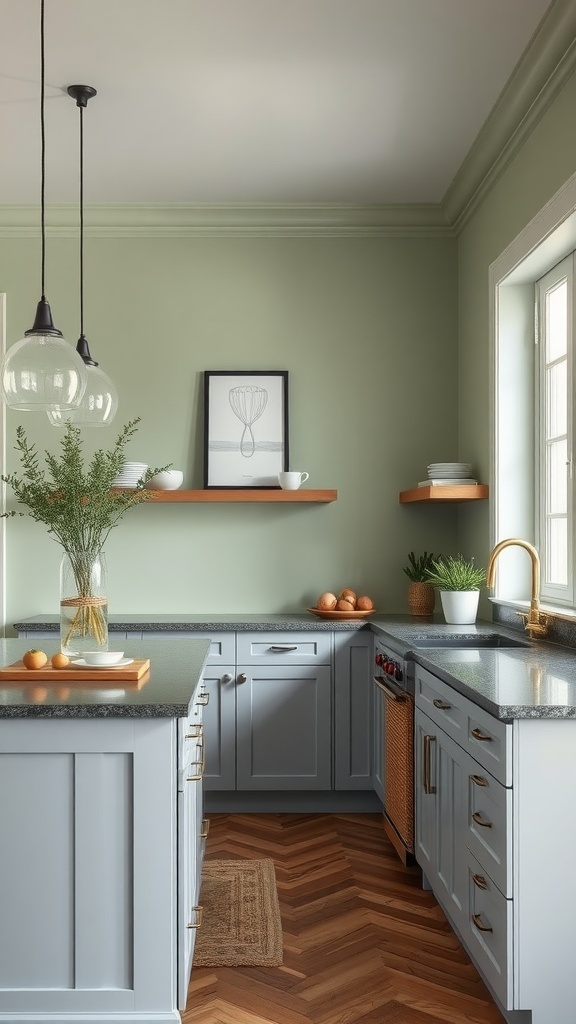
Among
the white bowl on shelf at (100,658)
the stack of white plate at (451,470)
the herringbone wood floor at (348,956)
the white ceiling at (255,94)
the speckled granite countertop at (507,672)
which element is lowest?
the herringbone wood floor at (348,956)

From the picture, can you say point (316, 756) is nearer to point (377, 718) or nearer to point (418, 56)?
point (377, 718)

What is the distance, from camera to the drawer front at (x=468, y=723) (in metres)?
2.11

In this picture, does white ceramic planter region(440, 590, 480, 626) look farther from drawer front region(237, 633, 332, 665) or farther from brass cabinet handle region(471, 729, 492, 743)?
brass cabinet handle region(471, 729, 492, 743)

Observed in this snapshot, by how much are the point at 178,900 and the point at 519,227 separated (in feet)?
9.17

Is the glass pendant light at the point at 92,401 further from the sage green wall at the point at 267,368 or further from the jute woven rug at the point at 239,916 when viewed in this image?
the jute woven rug at the point at 239,916

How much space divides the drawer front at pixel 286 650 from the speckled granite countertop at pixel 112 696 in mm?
1268

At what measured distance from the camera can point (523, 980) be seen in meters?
2.05

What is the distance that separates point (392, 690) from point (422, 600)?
99 centimetres

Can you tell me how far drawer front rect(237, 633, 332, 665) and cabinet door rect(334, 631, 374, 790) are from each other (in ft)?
0.23

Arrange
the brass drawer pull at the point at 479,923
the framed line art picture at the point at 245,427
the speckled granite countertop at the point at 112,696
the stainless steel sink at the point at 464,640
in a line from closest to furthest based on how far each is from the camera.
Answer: the speckled granite countertop at the point at 112,696 → the brass drawer pull at the point at 479,923 → the stainless steel sink at the point at 464,640 → the framed line art picture at the point at 245,427

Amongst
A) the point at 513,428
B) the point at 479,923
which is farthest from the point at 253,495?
the point at 479,923

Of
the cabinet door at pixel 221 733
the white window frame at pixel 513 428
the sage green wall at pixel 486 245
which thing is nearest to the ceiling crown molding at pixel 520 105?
the sage green wall at pixel 486 245

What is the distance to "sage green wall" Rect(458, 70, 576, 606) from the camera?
3086 millimetres

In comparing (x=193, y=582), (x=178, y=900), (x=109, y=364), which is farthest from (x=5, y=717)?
(x=109, y=364)
